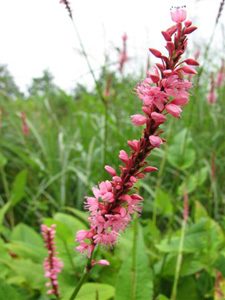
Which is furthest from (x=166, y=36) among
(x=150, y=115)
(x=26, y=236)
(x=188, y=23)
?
(x=26, y=236)

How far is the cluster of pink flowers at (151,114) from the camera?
2.64 ft

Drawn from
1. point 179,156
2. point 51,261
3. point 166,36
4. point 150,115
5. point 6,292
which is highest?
point 179,156

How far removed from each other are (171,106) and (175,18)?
18cm

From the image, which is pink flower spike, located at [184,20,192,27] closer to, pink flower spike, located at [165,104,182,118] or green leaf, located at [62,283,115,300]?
pink flower spike, located at [165,104,182,118]

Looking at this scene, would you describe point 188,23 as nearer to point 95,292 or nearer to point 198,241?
point 95,292

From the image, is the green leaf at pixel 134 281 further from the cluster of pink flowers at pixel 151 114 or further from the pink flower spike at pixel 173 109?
the pink flower spike at pixel 173 109

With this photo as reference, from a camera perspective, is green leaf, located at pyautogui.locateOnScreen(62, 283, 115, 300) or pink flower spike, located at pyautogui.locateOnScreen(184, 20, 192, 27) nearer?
pink flower spike, located at pyautogui.locateOnScreen(184, 20, 192, 27)

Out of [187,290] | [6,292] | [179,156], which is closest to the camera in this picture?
[6,292]

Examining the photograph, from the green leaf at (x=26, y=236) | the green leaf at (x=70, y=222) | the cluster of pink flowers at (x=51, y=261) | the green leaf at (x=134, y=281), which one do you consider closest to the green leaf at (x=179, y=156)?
the green leaf at (x=70, y=222)

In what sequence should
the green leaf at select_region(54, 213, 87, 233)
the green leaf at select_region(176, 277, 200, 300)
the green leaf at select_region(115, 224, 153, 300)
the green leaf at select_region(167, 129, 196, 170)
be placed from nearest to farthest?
the green leaf at select_region(115, 224, 153, 300) → the green leaf at select_region(176, 277, 200, 300) → the green leaf at select_region(54, 213, 87, 233) → the green leaf at select_region(167, 129, 196, 170)

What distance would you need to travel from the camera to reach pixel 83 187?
368cm

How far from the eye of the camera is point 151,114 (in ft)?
2.64

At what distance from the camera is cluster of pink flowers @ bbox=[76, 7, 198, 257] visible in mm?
803

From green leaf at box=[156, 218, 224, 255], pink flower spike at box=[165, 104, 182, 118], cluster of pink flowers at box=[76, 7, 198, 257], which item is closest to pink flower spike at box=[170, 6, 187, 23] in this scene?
cluster of pink flowers at box=[76, 7, 198, 257]
